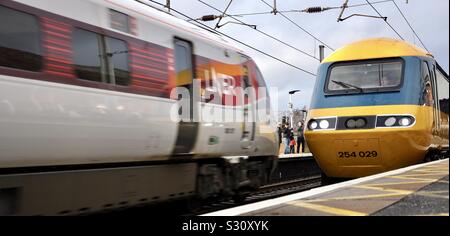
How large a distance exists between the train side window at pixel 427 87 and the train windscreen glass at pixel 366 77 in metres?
0.58

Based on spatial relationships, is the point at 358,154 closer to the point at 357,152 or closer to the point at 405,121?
the point at 357,152

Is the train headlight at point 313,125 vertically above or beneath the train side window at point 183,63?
beneath

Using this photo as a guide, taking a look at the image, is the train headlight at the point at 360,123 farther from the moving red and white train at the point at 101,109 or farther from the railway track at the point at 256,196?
the railway track at the point at 256,196

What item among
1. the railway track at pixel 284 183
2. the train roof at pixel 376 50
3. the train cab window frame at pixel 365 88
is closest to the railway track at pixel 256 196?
the railway track at pixel 284 183

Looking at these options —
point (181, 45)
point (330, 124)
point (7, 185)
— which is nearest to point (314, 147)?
point (330, 124)

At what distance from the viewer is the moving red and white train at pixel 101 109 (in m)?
4.96

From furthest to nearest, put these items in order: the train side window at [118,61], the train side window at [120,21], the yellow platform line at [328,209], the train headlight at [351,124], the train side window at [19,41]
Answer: the train headlight at [351,124]
the train side window at [120,21]
the train side window at [118,61]
the train side window at [19,41]
the yellow platform line at [328,209]

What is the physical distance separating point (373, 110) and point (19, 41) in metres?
6.33

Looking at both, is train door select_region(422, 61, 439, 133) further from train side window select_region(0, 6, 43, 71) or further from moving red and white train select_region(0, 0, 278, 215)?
train side window select_region(0, 6, 43, 71)

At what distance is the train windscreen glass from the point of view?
9414 millimetres

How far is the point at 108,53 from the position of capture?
244 inches

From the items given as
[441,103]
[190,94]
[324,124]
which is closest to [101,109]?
[190,94]

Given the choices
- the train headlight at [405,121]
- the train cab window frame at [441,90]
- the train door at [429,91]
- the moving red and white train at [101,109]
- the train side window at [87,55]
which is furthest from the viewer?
the train cab window frame at [441,90]

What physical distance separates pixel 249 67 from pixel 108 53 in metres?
4.24
